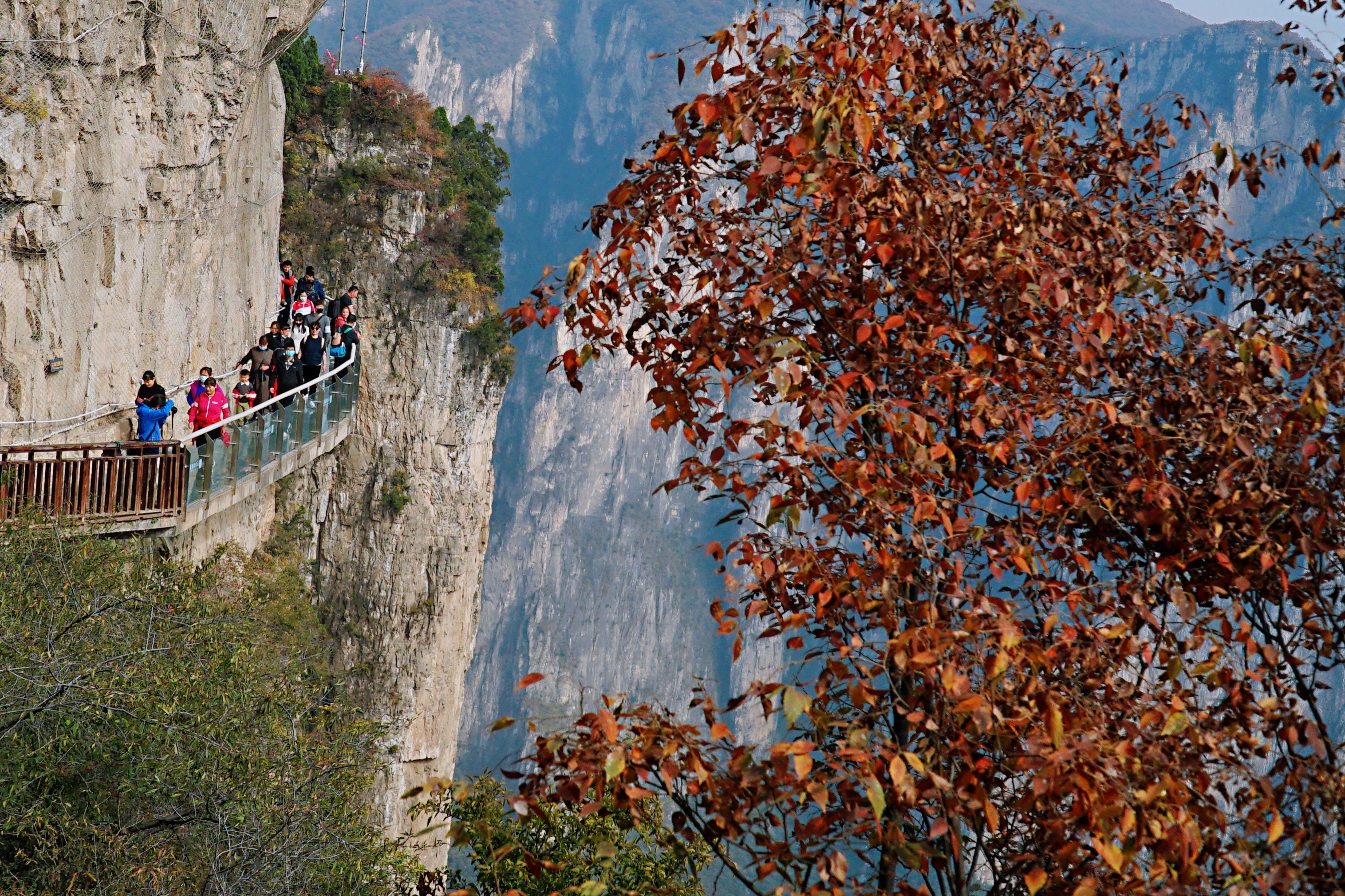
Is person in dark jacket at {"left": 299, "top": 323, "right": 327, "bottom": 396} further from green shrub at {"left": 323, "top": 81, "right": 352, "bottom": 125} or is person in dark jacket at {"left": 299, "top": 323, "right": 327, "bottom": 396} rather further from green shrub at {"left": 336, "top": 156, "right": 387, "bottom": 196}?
green shrub at {"left": 323, "top": 81, "right": 352, "bottom": 125}

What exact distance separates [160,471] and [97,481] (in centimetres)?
91

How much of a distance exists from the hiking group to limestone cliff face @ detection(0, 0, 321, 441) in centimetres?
88

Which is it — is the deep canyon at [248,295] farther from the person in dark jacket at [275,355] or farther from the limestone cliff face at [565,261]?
the limestone cliff face at [565,261]

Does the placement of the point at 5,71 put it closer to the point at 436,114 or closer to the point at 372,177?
the point at 372,177

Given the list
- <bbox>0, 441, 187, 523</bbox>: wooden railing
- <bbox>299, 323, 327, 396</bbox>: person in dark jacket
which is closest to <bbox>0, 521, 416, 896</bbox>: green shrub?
<bbox>0, 441, 187, 523</bbox>: wooden railing

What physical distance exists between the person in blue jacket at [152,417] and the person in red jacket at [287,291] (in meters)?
6.31

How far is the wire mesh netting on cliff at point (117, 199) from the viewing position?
43.3ft

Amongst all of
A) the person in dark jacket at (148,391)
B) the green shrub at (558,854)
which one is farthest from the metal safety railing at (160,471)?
the green shrub at (558,854)

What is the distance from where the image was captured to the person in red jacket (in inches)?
794

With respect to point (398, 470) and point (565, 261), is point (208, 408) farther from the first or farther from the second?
point (565, 261)

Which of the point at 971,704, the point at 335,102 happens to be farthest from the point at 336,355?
the point at 971,704

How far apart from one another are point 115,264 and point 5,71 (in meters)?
3.12

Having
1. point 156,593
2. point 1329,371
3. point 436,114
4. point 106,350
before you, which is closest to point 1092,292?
point 1329,371

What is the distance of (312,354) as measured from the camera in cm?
1834
